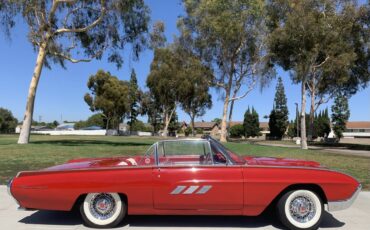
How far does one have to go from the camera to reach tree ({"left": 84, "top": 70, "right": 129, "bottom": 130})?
66875 millimetres

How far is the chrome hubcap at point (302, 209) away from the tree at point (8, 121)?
3483 inches

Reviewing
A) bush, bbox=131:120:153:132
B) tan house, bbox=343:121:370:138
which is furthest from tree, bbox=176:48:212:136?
tan house, bbox=343:121:370:138

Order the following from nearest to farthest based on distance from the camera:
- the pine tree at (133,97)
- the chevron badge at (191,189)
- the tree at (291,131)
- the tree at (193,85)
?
the chevron badge at (191,189)
the tree at (193,85)
the pine tree at (133,97)
the tree at (291,131)

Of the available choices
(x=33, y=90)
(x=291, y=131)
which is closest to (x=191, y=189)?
(x=33, y=90)

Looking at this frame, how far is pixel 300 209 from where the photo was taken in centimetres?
577

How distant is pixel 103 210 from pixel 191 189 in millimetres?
1183

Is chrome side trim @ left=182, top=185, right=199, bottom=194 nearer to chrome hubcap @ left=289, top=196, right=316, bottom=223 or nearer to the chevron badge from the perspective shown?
the chevron badge

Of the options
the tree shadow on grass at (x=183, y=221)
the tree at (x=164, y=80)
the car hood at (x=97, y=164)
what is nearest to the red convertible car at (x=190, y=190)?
the car hood at (x=97, y=164)

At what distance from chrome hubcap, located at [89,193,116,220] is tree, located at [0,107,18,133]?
87.4 meters

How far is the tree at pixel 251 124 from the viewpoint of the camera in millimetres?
95938

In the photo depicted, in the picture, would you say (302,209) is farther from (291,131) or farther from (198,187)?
(291,131)

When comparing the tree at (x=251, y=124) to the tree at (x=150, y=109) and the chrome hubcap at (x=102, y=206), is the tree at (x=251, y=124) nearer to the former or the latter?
the tree at (x=150, y=109)

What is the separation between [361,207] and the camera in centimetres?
722

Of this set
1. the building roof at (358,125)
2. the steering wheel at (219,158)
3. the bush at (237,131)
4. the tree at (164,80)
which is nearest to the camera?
the steering wheel at (219,158)
